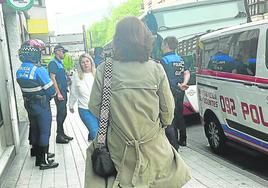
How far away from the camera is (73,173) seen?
5598mm

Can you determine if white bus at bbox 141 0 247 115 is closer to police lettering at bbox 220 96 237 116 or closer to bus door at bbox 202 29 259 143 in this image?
bus door at bbox 202 29 259 143

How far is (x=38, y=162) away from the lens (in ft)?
19.8

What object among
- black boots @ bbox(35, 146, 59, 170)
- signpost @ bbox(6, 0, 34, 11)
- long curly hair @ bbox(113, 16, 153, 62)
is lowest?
black boots @ bbox(35, 146, 59, 170)

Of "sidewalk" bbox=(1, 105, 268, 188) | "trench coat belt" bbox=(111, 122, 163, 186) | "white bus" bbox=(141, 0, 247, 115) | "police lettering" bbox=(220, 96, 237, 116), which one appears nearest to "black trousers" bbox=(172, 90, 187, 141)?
"sidewalk" bbox=(1, 105, 268, 188)

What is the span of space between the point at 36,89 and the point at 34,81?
120 millimetres

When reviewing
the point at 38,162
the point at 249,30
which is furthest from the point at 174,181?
the point at 38,162

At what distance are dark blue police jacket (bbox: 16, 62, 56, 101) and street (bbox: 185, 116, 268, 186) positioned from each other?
2.87m

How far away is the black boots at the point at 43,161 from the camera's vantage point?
231 inches

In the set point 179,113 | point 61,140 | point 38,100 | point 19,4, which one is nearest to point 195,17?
point 179,113

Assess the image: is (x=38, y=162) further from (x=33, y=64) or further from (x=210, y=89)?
(x=210, y=89)

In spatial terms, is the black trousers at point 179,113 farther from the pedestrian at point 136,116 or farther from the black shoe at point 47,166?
the pedestrian at point 136,116

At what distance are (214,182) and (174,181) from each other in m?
2.35

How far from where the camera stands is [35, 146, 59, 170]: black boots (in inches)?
231

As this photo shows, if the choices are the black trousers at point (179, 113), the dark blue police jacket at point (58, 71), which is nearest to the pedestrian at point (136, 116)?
the black trousers at point (179, 113)
